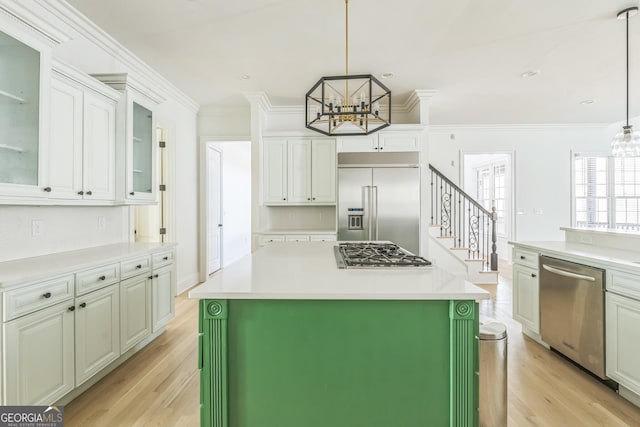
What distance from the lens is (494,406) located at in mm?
1535

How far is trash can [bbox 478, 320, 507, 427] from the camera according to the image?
1.54 m

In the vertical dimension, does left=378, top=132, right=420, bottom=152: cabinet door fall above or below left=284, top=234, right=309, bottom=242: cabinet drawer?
above

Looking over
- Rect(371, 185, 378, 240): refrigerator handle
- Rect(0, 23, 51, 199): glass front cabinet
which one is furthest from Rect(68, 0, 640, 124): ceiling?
Rect(371, 185, 378, 240): refrigerator handle

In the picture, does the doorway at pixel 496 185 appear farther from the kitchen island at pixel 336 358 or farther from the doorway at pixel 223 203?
the kitchen island at pixel 336 358

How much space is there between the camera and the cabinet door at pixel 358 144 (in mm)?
4426

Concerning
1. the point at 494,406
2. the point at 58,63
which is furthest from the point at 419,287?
the point at 58,63

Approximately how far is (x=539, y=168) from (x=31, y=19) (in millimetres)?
7404

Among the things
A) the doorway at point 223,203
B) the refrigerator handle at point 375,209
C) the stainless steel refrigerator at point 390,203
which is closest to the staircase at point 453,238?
the stainless steel refrigerator at point 390,203

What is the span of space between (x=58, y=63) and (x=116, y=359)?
2145 millimetres

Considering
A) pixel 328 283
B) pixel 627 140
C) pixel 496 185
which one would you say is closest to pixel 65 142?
pixel 328 283

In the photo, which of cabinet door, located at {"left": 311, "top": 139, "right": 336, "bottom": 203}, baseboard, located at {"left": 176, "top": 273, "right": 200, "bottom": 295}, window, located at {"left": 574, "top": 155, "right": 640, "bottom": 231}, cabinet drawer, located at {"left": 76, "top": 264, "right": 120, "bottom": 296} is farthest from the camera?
window, located at {"left": 574, "top": 155, "right": 640, "bottom": 231}

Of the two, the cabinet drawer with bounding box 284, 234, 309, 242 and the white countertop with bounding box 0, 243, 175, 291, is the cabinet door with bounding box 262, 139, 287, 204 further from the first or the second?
the white countertop with bounding box 0, 243, 175, 291

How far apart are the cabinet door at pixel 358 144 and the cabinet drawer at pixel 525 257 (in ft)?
7.13

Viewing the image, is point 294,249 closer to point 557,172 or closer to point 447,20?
point 447,20
